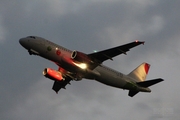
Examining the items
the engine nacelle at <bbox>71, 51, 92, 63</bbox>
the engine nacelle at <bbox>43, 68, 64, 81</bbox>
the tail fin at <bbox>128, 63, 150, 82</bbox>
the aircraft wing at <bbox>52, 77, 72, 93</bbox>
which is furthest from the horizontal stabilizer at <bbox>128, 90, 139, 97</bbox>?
the engine nacelle at <bbox>43, 68, 64, 81</bbox>

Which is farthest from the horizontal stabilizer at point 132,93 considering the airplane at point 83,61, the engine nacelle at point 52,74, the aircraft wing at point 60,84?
the engine nacelle at point 52,74

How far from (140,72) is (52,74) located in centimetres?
1789

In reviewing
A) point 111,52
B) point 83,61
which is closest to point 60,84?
point 83,61

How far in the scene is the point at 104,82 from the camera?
56656 mm

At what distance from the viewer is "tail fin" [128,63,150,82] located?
66.1 metres

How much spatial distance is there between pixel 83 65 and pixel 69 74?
6.31 m

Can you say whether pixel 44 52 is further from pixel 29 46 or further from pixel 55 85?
pixel 55 85

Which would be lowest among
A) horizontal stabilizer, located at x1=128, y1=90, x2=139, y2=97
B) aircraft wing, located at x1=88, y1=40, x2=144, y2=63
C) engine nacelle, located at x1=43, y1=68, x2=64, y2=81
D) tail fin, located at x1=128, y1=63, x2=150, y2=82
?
horizontal stabilizer, located at x1=128, y1=90, x2=139, y2=97

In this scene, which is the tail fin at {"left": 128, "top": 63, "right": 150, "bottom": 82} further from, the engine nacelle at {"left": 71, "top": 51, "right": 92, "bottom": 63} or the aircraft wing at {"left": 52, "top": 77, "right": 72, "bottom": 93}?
the engine nacelle at {"left": 71, "top": 51, "right": 92, "bottom": 63}

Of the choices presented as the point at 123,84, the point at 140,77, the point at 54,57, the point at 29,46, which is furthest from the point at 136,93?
the point at 29,46

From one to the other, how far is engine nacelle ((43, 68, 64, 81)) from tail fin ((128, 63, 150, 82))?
13720mm

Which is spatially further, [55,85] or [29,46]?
[55,85]

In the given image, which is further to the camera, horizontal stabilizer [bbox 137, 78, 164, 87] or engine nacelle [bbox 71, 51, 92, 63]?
horizontal stabilizer [bbox 137, 78, 164, 87]

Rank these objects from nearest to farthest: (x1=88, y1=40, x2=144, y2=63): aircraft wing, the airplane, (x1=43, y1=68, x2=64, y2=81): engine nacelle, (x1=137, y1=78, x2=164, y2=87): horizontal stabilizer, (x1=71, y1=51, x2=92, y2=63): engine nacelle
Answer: (x1=88, y1=40, x2=144, y2=63): aircraft wing < (x1=71, y1=51, x2=92, y2=63): engine nacelle < the airplane < (x1=137, y1=78, x2=164, y2=87): horizontal stabilizer < (x1=43, y1=68, x2=64, y2=81): engine nacelle
